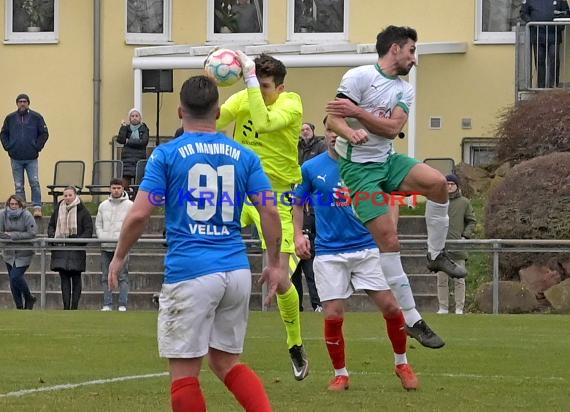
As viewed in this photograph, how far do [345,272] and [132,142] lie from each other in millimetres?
16020

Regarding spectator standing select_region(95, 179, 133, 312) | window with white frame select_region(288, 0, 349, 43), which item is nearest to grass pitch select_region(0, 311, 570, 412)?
spectator standing select_region(95, 179, 133, 312)

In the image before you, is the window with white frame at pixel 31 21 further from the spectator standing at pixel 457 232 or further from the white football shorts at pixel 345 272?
the white football shorts at pixel 345 272

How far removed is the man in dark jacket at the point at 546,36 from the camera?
26969 millimetres

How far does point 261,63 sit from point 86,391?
9.92 feet

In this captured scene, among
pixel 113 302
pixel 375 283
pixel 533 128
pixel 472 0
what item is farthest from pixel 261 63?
pixel 472 0

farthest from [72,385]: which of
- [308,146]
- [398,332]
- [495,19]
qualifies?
[495,19]

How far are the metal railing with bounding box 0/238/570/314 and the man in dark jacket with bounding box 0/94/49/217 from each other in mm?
4466

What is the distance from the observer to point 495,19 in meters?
29.7

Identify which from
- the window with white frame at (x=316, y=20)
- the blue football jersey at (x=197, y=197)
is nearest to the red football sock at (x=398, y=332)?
the blue football jersey at (x=197, y=197)

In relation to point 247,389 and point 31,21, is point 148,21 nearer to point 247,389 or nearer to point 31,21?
point 31,21

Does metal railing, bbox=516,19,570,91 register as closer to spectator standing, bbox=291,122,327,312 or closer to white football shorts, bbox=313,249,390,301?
spectator standing, bbox=291,122,327,312

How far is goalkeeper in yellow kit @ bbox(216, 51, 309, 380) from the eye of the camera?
37.4 ft

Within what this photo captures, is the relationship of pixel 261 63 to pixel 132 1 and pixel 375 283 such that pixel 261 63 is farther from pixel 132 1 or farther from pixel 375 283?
pixel 132 1

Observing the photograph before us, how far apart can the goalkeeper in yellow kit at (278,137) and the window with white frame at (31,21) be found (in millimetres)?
19814
